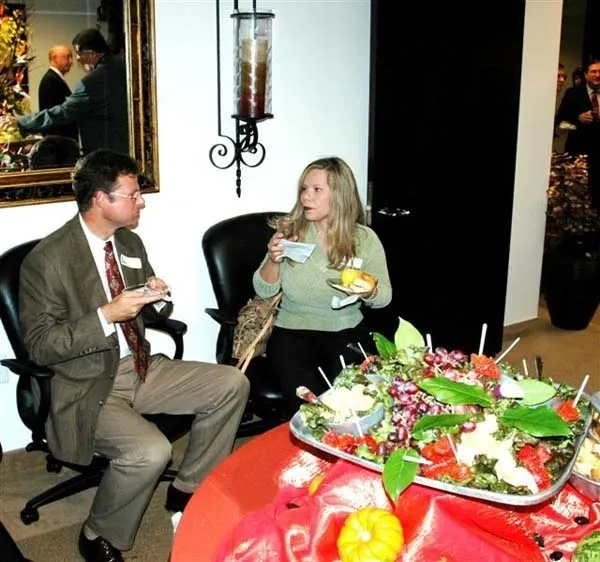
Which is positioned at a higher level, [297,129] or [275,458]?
[297,129]

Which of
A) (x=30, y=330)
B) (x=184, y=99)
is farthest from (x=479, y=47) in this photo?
(x=30, y=330)

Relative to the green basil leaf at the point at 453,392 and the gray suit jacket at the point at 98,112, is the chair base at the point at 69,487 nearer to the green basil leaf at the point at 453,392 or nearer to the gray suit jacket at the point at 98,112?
the gray suit jacket at the point at 98,112

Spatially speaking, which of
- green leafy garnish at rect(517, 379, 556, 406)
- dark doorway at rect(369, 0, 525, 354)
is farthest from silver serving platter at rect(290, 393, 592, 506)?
dark doorway at rect(369, 0, 525, 354)

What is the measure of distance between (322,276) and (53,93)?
118 cm

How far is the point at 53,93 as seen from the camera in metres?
3.03

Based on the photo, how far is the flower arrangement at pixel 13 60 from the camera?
114 inches

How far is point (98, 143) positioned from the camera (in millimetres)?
3178

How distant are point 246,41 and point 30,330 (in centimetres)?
143

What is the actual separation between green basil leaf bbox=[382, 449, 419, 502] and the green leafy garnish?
276mm

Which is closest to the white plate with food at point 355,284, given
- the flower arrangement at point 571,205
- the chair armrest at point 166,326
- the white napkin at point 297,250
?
the white napkin at point 297,250

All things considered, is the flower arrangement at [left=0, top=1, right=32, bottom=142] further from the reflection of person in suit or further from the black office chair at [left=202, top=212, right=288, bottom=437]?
the black office chair at [left=202, top=212, right=288, bottom=437]

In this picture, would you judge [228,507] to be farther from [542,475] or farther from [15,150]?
[15,150]

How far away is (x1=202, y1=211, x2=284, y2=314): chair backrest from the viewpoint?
3.28m

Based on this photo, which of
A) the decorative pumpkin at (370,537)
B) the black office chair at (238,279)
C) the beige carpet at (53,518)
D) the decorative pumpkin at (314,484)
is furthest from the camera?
the black office chair at (238,279)
